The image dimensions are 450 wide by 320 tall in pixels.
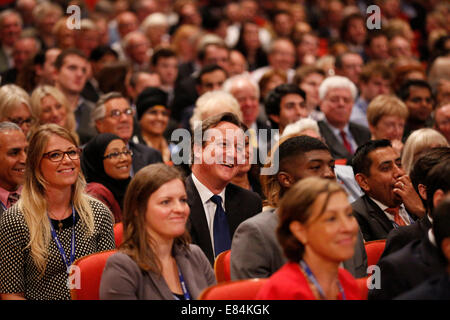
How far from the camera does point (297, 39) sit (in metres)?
8.27

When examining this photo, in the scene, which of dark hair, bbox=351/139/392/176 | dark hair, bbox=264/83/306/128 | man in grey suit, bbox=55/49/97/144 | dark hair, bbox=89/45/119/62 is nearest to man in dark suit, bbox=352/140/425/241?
dark hair, bbox=351/139/392/176

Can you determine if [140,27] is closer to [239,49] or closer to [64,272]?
[239,49]

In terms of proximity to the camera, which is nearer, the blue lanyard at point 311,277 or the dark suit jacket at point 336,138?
the blue lanyard at point 311,277

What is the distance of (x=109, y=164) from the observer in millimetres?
4137

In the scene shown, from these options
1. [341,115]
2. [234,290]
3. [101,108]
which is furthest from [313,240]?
[341,115]

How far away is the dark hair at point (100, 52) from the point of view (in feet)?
22.4

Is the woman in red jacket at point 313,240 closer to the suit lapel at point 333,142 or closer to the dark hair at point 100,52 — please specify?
the suit lapel at point 333,142

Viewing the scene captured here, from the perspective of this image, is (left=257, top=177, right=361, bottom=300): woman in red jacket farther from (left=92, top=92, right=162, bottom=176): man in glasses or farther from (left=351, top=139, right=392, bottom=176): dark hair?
(left=92, top=92, right=162, bottom=176): man in glasses

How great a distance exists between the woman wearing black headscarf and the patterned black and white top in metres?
1.02

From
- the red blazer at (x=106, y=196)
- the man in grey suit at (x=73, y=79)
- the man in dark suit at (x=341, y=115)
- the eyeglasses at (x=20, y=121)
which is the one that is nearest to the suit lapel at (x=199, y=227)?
the red blazer at (x=106, y=196)

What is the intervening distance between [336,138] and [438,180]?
2644 mm

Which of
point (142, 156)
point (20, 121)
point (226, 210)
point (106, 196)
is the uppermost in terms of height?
point (20, 121)

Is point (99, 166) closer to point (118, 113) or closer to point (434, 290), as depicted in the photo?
point (118, 113)

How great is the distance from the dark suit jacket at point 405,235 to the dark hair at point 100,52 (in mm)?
4654
